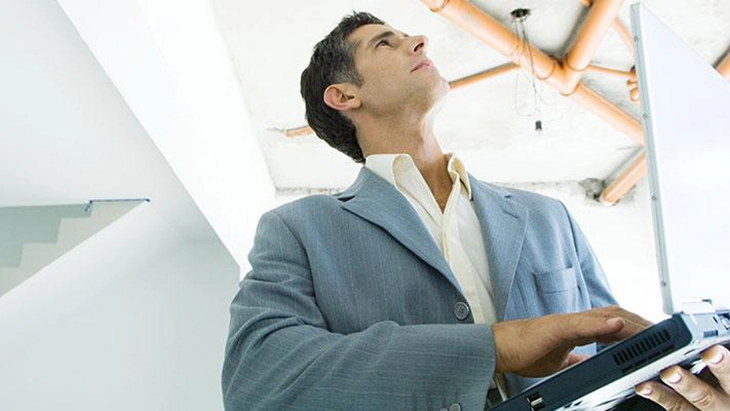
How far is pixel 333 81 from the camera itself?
143cm

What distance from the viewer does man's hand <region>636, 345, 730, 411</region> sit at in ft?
1.92

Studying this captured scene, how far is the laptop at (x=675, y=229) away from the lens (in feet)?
1.71

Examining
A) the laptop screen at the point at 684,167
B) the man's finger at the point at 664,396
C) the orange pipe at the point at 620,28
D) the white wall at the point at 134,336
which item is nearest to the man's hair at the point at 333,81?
the laptop screen at the point at 684,167

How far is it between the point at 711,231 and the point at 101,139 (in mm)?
2145

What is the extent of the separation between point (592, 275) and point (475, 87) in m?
2.22

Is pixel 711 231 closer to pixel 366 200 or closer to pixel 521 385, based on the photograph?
pixel 521 385

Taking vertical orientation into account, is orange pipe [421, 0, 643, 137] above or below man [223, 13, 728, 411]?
above

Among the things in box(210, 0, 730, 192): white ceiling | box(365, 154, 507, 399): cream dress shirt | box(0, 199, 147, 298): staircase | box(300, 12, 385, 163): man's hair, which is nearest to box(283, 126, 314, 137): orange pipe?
box(210, 0, 730, 192): white ceiling

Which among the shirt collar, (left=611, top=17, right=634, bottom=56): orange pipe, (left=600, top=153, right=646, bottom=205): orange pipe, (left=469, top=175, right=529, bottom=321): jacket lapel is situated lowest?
(left=469, top=175, right=529, bottom=321): jacket lapel

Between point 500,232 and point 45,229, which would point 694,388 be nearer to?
point 500,232

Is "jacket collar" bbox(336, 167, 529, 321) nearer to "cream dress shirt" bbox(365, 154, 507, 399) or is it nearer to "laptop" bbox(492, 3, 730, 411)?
"cream dress shirt" bbox(365, 154, 507, 399)

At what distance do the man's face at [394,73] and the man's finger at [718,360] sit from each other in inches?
31.2

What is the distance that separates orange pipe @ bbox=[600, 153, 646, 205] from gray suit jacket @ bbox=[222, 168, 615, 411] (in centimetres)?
307

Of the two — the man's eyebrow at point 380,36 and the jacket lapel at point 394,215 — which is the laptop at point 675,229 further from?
the man's eyebrow at point 380,36
